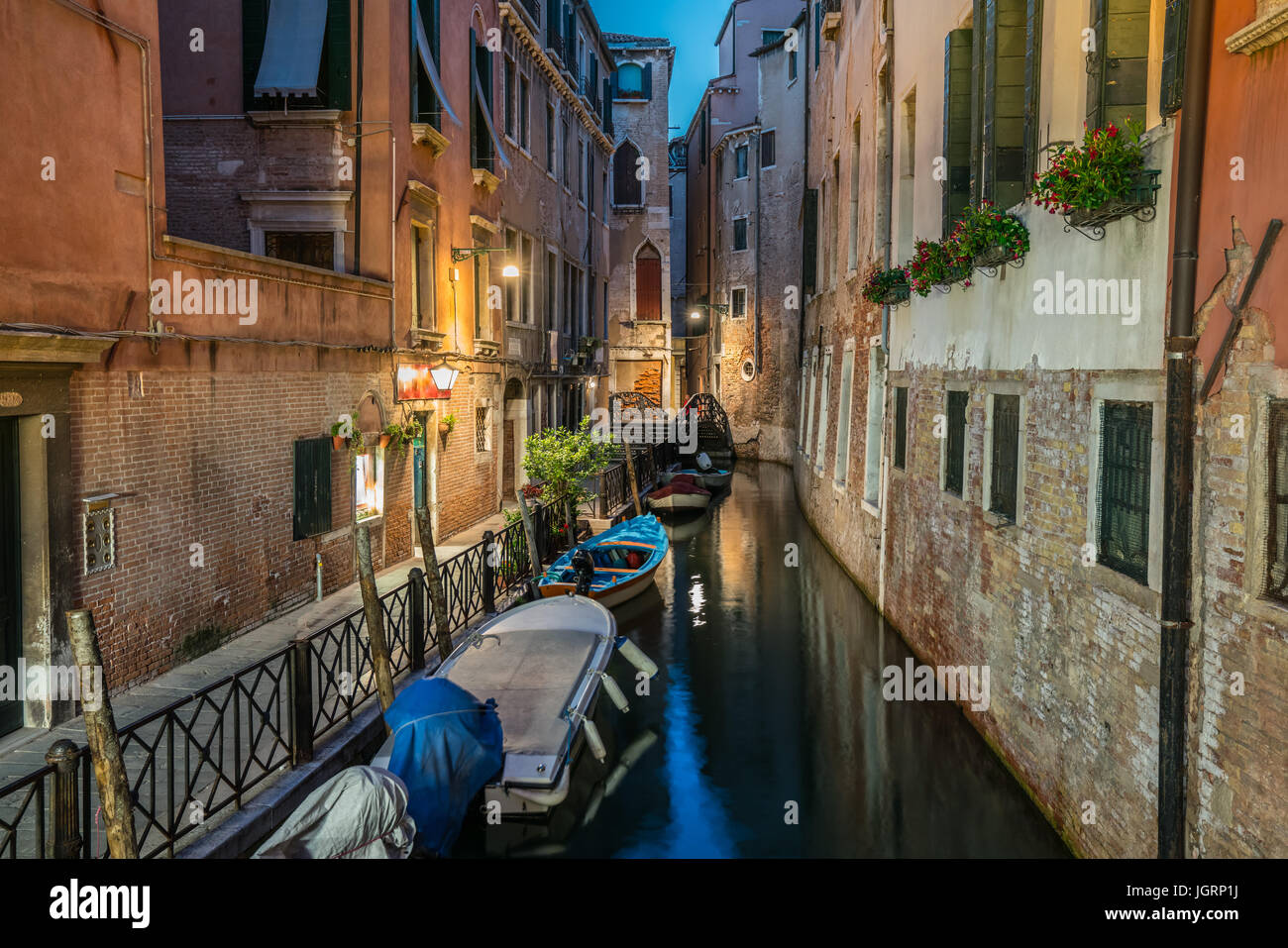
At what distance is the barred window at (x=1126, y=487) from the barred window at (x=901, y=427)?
5.47 m

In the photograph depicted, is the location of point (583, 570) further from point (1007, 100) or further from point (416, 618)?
point (1007, 100)

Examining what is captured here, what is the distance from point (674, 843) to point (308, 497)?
5734mm

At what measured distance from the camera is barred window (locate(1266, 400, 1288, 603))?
408 centimetres

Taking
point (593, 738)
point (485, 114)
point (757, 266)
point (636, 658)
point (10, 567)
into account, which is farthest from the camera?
point (757, 266)

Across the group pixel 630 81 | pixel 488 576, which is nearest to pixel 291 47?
pixel 488 576

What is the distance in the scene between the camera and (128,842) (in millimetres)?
4730

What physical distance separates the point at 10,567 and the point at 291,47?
7.49 metres

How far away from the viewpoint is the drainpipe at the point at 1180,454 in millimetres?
4652

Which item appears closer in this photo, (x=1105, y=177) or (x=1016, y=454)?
(x=1105, y=177)

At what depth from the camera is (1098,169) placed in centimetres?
525

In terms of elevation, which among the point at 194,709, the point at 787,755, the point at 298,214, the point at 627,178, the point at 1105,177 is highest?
the point at 627,178

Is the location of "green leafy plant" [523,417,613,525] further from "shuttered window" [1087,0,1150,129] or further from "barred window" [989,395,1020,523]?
"shuttered window" [1087,0,1150,129]

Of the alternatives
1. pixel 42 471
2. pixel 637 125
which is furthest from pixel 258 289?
pixel 637 125

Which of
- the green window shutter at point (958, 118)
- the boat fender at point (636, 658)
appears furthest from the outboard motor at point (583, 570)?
the green window shutter at point (958, 118)
